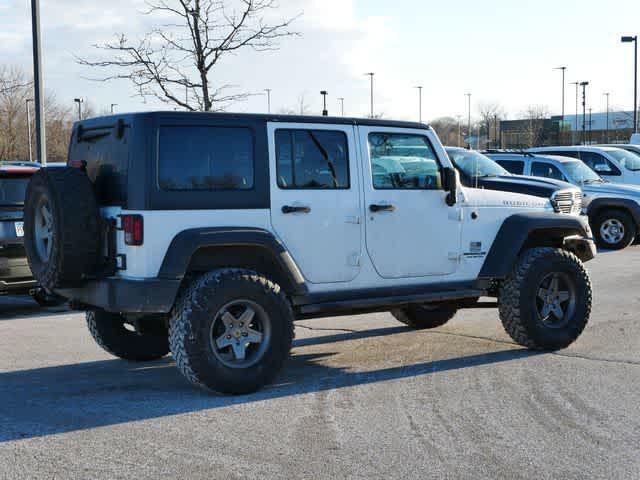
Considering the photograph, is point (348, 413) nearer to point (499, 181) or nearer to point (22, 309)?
point (22, 309)

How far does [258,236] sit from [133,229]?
907mm

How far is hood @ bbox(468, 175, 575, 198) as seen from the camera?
14211 mm

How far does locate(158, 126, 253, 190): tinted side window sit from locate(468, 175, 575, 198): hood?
27.1 feet

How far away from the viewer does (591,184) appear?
60.2ft

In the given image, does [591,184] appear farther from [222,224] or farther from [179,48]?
[222,224]

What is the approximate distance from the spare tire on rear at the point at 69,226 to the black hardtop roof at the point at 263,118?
0.55 metres

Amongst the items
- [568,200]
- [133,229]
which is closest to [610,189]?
[568,200]

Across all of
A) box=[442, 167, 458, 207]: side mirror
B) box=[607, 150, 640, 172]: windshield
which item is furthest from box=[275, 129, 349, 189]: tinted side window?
box=[607, 150, 640, 172]: windshield

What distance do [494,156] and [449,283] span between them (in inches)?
448

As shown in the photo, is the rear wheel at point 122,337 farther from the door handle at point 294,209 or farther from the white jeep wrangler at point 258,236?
the door handle at point 294,209

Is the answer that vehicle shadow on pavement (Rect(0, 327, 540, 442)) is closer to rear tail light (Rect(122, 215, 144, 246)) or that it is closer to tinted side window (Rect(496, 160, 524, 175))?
rear tail light (Rect(122, 215, 144, 246))

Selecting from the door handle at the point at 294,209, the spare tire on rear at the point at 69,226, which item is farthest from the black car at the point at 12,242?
the door handle at the point at 294,209

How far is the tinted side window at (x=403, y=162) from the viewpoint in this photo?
23.9ft

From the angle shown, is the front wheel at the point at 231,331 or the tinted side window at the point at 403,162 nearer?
the front wheel at the point at 231,331
